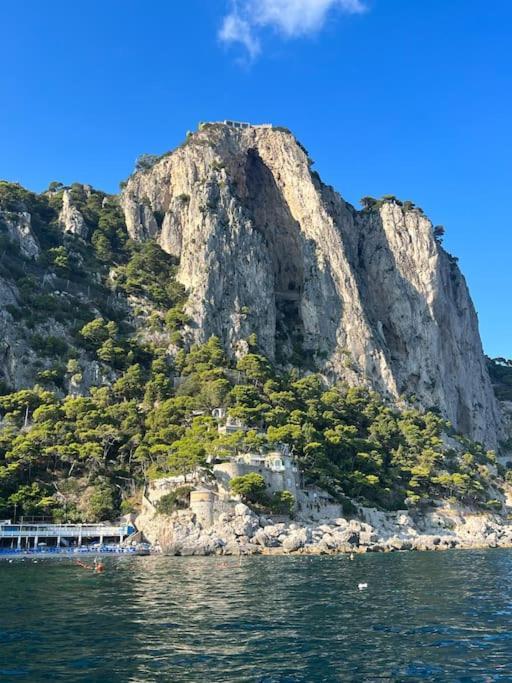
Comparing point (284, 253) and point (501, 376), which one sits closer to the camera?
point (284, 253)

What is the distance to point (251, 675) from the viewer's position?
15.7 metres

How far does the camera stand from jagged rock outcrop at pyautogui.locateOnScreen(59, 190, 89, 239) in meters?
112

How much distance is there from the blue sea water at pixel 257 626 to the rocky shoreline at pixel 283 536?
15158 mm

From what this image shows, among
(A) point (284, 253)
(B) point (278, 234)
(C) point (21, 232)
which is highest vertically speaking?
(B) point (278, 234)

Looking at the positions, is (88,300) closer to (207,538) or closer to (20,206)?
(20,206)

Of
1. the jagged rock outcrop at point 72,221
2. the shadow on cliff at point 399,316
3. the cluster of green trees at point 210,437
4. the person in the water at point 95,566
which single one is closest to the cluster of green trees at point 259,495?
the cluster of green trees at point 210,437

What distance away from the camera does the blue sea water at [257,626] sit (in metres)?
16.2

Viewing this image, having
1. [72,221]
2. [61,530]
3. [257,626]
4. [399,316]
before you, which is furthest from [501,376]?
[257,626]

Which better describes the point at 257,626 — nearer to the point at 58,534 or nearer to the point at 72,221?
the point at 58,534

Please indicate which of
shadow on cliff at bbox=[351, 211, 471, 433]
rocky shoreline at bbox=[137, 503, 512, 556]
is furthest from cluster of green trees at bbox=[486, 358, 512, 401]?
rocky shoreline at bbox=[137, 503, 512, 556]

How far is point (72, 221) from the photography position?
112625 millimetres

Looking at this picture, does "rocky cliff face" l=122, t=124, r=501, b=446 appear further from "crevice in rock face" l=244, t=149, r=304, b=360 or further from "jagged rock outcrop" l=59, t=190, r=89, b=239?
"jagged rock outcrop" l=59, t=190, r=89, b=239

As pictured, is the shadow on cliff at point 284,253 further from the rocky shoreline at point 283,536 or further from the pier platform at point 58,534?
the pier platform at point 58,534

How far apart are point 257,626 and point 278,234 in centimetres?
10697
